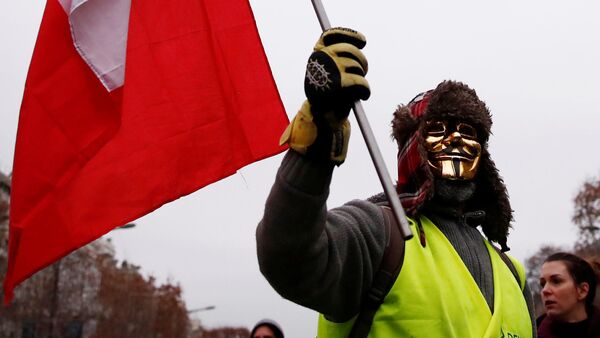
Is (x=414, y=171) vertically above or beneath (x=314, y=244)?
beneath

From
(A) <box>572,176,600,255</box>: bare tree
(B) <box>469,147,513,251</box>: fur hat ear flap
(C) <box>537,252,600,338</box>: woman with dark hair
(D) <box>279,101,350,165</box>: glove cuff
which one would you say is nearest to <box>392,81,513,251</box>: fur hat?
(B) <box>469,147,513,251</box>: fur hat ear flap

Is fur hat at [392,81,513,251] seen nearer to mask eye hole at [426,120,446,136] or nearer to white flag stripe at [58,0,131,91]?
mask eye hole at [426,120,446,136]

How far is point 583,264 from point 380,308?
2.75 meters

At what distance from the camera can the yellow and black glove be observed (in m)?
2.76

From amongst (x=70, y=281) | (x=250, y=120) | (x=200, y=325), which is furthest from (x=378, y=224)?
(x=200, y=325)

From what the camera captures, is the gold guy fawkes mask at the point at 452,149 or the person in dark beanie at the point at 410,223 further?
the gold guy fawkes mask at the point at 452,149

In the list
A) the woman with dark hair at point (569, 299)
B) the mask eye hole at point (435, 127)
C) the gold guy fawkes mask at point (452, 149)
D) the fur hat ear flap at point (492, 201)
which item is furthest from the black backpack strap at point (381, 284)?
the woman with dark hair at point (569, 299)

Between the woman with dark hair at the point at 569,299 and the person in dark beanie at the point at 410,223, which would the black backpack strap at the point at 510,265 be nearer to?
the person in dark beanie at the point at 410,223

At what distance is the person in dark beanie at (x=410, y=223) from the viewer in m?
2.80

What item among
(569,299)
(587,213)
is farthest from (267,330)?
(587,213)

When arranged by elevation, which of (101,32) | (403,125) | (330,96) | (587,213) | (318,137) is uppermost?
(101,32)

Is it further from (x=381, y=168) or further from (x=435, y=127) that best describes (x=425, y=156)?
(x=381, y=168)

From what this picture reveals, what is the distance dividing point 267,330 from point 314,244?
4807mm

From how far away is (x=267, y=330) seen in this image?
751 centimetres
